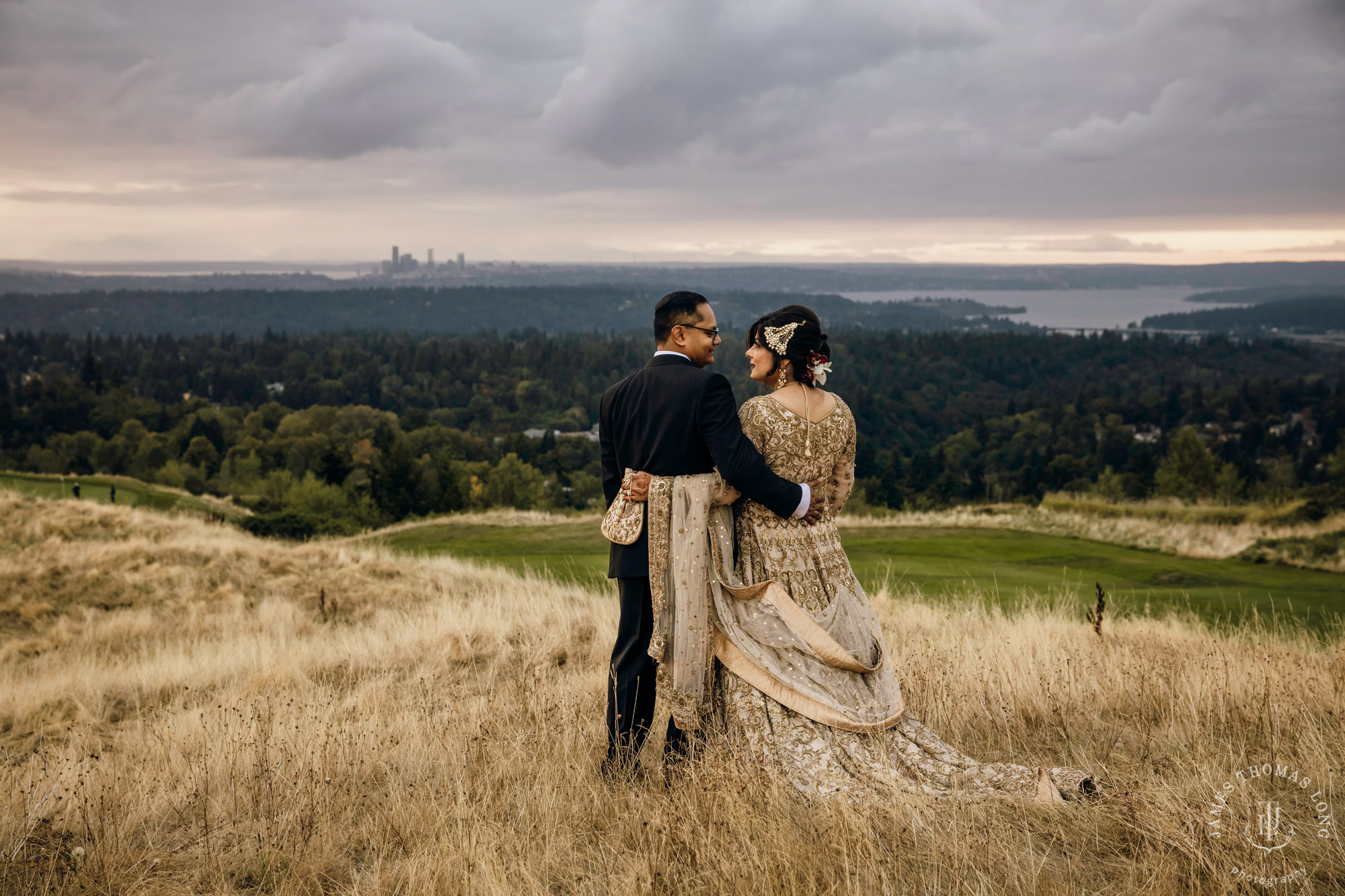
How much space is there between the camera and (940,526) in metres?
15.8

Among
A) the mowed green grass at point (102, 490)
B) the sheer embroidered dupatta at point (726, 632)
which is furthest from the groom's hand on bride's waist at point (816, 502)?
the mowed green grass at point (102, 490)

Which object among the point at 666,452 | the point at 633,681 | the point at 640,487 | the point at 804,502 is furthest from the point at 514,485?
the point at 804,502

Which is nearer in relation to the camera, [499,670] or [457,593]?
[499,670]

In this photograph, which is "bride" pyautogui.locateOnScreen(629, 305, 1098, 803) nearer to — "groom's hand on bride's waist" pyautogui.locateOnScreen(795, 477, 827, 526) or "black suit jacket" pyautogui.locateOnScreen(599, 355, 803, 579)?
"groom's hand on bride's waist" pyautogui.locateOnScreen(795, 477, 827, 526)

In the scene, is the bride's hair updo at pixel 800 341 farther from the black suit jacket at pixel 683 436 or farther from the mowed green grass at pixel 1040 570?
the mowed green grass at pixel 1040 570

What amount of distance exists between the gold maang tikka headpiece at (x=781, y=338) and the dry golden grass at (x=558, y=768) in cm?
182

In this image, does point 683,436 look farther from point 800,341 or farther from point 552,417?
point 552,417

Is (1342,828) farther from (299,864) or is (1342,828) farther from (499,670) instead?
(499,670)

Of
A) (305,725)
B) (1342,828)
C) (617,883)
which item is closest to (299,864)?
(617,883)

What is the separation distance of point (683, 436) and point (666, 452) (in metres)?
0.10

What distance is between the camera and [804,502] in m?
3.38

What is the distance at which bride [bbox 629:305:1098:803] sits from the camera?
10.6ft

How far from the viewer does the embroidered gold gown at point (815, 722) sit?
3.16 metres

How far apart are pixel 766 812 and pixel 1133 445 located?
4007 inches
